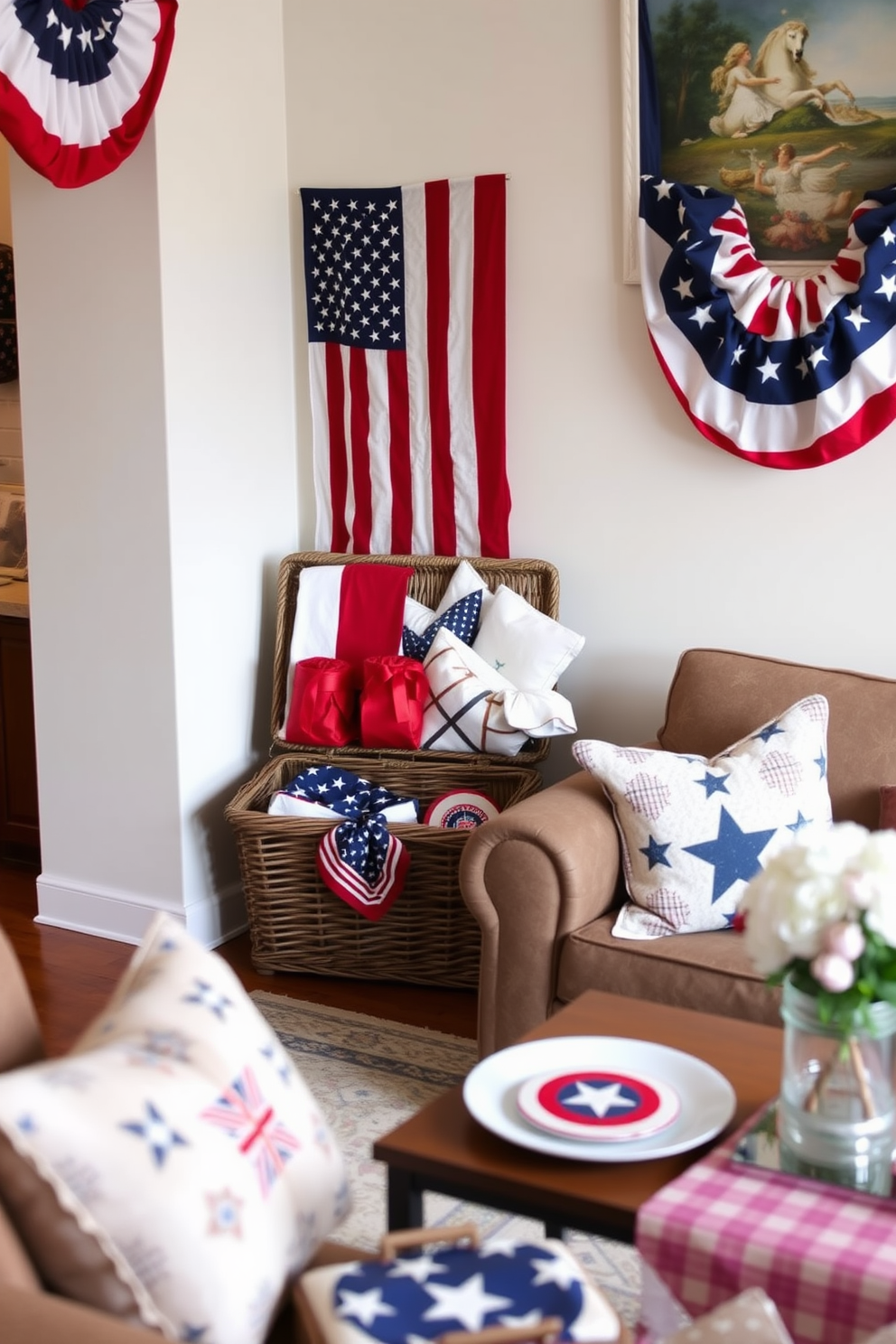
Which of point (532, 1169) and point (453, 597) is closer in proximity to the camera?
point (532, 1169)

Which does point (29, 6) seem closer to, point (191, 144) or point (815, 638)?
point (191, 144)

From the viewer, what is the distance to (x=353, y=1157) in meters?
2.54

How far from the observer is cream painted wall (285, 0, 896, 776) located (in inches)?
125

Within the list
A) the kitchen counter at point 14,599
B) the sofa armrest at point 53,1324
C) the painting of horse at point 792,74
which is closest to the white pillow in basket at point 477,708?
the kitchen counter at point 14,599

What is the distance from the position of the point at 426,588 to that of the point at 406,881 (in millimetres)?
807

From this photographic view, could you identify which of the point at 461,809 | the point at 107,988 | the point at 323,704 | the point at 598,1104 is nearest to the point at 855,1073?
the point at 598,1104

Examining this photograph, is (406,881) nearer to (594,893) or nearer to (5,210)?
(594,893)

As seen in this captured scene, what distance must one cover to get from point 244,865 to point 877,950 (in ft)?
6.91

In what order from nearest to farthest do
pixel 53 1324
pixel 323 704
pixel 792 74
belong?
pixel 53 1324, pixel 792 74, pixel 323 704

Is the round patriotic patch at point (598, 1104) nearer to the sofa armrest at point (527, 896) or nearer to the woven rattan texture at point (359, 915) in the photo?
the sofa armrest at point (527, 896)

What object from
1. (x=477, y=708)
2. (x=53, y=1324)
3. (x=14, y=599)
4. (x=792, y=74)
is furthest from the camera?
(x=14, y=599)

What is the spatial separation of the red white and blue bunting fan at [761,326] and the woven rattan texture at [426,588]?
1.83ft

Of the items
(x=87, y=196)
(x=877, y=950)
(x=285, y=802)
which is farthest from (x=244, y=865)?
(x=877, y=950)

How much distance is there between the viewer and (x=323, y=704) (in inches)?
137
